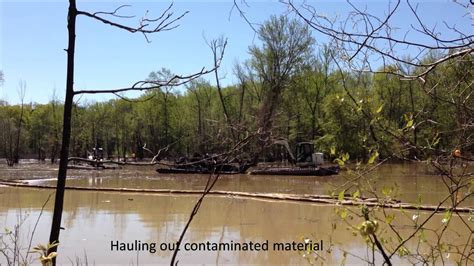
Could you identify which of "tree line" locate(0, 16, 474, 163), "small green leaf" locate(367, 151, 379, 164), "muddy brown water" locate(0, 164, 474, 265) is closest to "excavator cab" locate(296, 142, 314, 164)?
"tree line" locate(0, 16, 474, 163)

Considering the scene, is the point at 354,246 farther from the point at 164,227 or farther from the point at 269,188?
the point at 269,188

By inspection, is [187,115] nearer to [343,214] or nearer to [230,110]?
[230,110]

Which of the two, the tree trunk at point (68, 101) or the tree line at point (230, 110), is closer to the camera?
the tree trunk at point (68, 101)

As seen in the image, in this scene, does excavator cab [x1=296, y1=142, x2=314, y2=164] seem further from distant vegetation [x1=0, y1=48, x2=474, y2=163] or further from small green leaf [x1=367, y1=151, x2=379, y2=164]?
small green leaf [x1=367, y1=151, x2=379, y2=164]

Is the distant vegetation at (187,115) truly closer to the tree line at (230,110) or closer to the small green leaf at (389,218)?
the tree line at (230,110)

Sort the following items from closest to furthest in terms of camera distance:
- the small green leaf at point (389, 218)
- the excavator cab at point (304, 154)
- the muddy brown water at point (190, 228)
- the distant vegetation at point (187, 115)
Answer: the small green leaf at point (389, 218), the muddy brown water at point (190, 228), the excavator cab at point (304, 154), the distant vegetation at point (187, 115)

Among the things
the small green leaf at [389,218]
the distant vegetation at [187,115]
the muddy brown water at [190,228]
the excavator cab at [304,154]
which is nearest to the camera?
the small green leaf at [389,218]

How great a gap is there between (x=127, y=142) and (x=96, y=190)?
4896 centimetres

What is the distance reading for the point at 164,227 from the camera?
12.5 metres

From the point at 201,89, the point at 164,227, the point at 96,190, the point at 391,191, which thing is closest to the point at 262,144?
the point at 391,191

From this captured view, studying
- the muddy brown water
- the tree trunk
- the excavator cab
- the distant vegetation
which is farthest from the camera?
the distant vegetation

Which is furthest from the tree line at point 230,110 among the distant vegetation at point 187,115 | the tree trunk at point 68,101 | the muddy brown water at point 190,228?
the tree trunk at point 68,101

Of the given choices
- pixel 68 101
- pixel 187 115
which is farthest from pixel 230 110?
pixel 68 101

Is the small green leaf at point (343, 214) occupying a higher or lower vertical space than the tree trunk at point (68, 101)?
lower
